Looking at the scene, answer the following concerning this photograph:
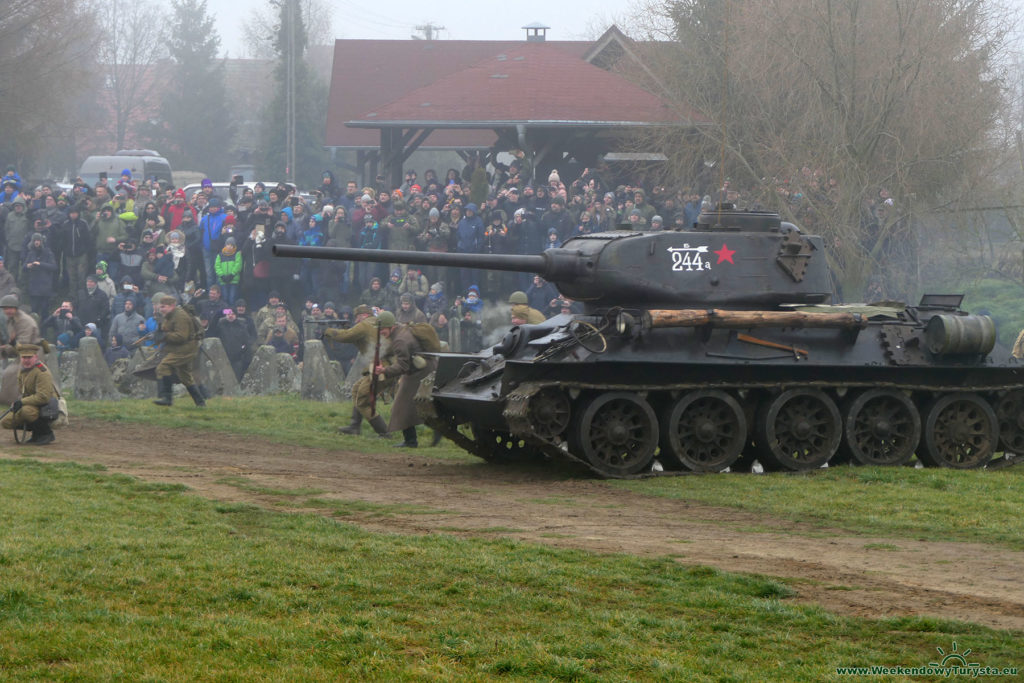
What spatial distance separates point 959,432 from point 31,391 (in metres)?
11.5

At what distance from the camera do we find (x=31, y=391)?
680 inches

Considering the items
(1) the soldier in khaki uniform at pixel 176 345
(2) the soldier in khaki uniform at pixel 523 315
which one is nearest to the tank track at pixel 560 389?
(2) the soldier in khaki uniform at pixel 523 315

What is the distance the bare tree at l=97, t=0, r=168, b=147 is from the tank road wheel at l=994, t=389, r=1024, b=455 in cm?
7609

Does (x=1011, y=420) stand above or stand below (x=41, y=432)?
above

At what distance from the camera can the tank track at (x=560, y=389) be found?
1516 centimetres

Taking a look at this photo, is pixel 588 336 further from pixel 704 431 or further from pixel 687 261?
pixel 704 431

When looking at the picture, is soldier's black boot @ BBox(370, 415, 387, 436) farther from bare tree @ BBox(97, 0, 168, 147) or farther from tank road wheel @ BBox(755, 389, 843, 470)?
bare tree @ BBox(97, 0, 168, 147)

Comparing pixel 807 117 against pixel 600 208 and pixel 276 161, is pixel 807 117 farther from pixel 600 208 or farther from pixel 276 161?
pixel 276 161

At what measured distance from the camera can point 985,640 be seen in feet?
26.8

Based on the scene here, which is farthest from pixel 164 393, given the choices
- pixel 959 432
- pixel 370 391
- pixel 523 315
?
pixel 959 432

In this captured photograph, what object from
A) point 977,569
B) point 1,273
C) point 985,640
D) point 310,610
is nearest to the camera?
point 985,640

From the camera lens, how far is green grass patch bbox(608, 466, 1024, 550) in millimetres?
12539

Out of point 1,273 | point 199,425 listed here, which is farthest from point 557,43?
point 199,425

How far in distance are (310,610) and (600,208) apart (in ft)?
62.8
